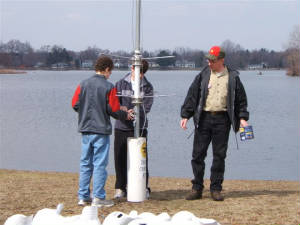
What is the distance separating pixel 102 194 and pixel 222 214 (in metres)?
1.41

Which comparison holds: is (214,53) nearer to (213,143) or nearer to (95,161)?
(213,143)

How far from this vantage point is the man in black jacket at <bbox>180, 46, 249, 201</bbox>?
21.9 ft

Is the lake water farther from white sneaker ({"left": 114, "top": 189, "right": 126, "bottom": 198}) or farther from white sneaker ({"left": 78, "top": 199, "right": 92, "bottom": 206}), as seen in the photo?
white sneaker ({"left": 78, "top": 199, "right": 92, "bottom": 206})

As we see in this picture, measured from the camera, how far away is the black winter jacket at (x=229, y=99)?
262 inches

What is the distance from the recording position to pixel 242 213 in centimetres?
609

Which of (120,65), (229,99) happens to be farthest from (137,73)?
(229,99)

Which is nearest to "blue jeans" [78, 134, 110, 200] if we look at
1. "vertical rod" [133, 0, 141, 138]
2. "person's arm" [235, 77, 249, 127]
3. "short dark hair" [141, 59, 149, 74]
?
"vertical rod" [133, 0, 141, 138]

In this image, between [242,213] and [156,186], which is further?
[156,186]

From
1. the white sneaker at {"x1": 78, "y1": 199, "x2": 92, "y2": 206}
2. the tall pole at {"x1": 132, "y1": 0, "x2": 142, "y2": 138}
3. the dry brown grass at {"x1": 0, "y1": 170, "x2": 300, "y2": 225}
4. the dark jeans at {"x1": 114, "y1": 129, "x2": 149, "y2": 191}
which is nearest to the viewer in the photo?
the dry brown grass at {"x1": 0, "y1": 170, "x2": 300, "y2": 225}

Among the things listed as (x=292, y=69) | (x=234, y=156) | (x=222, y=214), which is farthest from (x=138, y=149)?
(x=292, y=69)

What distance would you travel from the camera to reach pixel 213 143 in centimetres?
684

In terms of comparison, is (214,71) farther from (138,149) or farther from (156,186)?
(156,186)

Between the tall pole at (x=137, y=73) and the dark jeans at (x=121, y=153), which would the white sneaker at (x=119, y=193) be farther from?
the tall pole at (x=137, y=73)

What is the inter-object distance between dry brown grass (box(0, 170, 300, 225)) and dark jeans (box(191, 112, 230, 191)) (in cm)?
30
